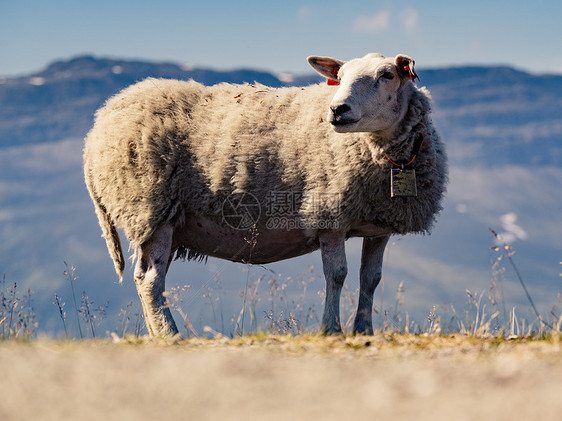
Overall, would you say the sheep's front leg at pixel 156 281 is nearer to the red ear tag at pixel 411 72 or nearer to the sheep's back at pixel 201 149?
the sheep's back at pixel 201 149

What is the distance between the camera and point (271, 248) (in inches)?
294

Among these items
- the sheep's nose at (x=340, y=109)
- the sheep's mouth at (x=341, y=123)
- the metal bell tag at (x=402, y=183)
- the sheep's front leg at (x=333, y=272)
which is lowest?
the sheep's front leg at (x=333, y=272)

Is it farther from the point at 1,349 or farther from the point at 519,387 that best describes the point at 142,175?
the point at 519,387

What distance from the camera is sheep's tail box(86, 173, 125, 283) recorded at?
316 inches

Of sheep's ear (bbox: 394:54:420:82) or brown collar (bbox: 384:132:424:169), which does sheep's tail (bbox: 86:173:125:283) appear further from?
sheep's ear (bbox: 394:54:420:82)

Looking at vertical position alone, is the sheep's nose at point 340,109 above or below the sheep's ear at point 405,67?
below

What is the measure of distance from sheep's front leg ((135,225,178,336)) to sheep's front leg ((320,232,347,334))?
168 centimetres

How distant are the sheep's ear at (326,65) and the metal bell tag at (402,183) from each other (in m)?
1.22

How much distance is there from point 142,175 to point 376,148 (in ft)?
8.11


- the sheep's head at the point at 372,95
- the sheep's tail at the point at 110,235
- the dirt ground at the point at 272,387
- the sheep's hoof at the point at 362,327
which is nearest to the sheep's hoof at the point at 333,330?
the sheep's hoof at the point at 362,327

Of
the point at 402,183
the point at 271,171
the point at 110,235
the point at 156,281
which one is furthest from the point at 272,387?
the point at 110,235

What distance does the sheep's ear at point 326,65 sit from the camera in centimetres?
710

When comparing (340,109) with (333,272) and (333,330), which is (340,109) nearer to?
(333,272)

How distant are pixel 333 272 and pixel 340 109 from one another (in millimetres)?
1568
